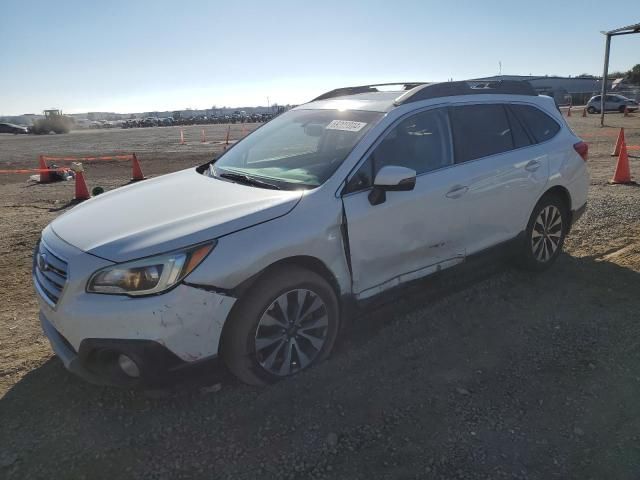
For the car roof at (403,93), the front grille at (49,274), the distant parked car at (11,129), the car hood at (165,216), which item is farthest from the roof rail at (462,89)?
the distant parked car at (11,129)

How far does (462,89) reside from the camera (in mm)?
4262

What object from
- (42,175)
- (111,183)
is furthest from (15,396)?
(42,175)

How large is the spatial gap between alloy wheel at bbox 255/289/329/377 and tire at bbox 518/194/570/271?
2391 mm

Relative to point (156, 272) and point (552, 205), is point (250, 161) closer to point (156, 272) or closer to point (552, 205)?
point (156, 272)

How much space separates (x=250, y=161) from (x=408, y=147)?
4.24 ft

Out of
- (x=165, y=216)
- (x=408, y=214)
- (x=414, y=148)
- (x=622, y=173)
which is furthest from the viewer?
(x=622, y=173)

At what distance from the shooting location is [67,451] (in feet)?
8.89

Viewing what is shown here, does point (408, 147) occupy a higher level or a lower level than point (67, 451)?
higher

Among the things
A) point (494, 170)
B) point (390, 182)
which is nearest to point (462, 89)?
point (494, 170)

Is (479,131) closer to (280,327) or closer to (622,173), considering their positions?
(280,327)

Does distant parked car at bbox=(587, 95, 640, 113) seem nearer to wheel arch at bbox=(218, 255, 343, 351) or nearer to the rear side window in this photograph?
the rear side window

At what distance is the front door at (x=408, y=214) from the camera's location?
11.2 ft

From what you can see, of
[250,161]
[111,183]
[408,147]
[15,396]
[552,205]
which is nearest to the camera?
[15,396]

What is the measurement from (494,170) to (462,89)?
725 mm
